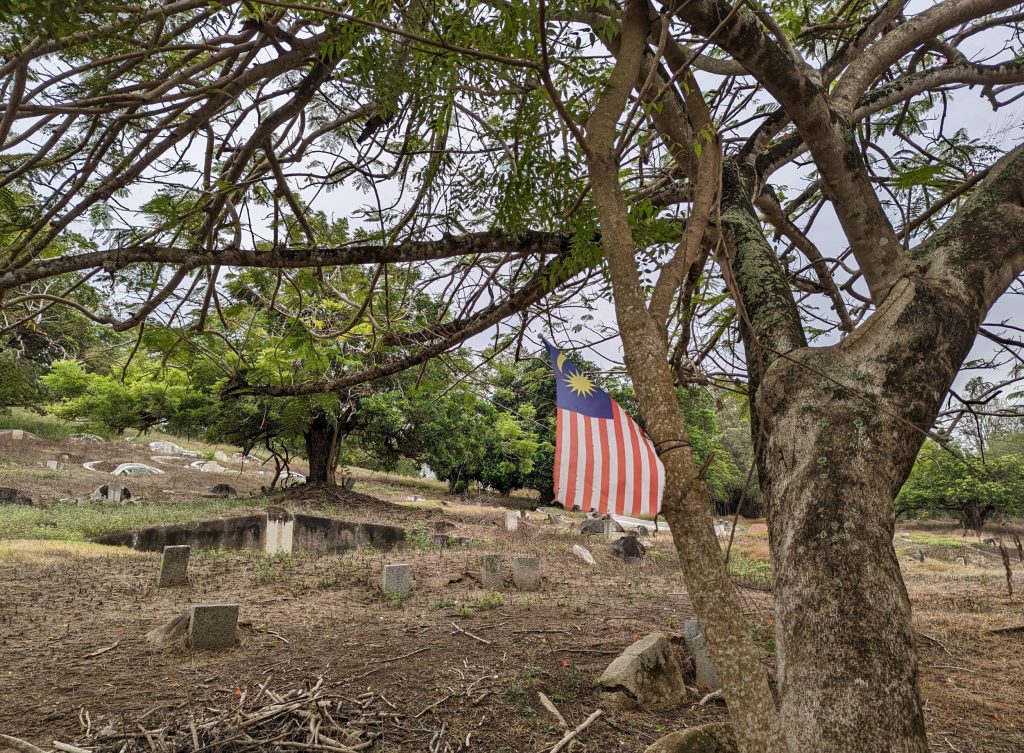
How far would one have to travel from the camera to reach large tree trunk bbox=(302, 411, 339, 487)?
776 inches

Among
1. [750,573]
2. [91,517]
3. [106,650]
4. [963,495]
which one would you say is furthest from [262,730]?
[963,495]

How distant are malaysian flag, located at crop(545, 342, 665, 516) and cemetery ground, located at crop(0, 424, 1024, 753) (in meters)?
2.39

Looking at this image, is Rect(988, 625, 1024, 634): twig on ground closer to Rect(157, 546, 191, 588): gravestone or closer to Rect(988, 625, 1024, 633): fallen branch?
Rect(988, 625, 1024, 633): fallen branch

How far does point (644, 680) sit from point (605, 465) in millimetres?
3128

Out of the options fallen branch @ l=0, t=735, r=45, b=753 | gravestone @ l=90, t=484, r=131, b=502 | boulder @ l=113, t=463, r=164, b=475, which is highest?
boulder @ l=113, t=463, r=164, b=475

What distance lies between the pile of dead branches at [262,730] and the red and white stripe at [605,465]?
2.49m

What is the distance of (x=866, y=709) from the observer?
1860 mm

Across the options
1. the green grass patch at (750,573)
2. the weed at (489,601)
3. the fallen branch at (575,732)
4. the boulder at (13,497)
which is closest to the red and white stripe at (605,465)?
the fallen branch at (575,732)

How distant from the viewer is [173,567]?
8.36m

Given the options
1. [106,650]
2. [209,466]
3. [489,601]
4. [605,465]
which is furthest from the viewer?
[209,466]

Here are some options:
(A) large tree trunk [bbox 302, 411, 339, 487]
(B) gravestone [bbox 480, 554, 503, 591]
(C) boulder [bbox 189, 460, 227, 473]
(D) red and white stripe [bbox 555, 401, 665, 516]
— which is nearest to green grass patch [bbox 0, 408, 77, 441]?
(C) boulder [bbox 189, 460, 227, 473]

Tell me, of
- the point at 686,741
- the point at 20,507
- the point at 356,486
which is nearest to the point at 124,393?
the point at 20,507

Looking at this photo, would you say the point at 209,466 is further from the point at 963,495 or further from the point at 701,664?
the point at 963,495

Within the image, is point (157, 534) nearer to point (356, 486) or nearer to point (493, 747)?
point (493, 747)
